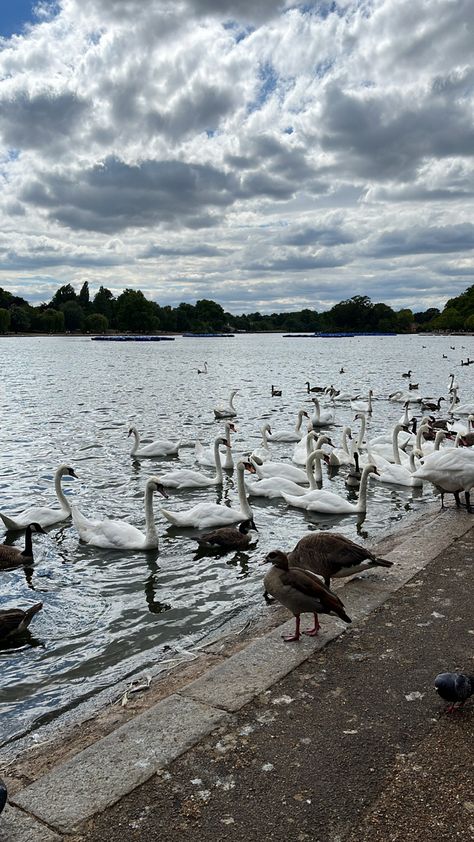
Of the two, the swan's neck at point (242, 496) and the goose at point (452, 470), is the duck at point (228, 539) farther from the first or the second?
the goose at point (452, 470)

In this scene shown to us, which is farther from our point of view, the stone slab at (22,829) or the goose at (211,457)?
the goose at (211,457)

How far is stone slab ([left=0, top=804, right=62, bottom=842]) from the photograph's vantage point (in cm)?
335

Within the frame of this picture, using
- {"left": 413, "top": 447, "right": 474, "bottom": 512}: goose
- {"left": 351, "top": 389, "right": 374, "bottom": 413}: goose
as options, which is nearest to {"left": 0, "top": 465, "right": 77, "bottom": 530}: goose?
{"left": 413, "top": 447, "right": 474, "bottom": 512}: goose

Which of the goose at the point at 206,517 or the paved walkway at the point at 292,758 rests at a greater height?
the paved walkway at the point at 292,758

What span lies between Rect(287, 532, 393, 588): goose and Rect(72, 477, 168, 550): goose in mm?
3478

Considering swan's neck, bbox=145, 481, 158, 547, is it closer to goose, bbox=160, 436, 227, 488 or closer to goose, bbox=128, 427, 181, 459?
goose, bbox=160, 436, 227, 488

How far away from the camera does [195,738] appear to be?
13.5 ft

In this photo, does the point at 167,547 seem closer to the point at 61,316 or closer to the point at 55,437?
the point at 55,437

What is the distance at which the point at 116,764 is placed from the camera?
393 cm

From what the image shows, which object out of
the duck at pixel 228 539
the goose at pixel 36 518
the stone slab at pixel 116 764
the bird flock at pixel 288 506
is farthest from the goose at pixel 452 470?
the stone slab at pixel 116 764

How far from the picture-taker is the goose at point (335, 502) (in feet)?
37.8

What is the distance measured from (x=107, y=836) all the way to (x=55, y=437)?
59.6ft

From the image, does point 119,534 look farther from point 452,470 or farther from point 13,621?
point 452,470

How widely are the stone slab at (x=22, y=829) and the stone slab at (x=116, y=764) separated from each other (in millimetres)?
51
